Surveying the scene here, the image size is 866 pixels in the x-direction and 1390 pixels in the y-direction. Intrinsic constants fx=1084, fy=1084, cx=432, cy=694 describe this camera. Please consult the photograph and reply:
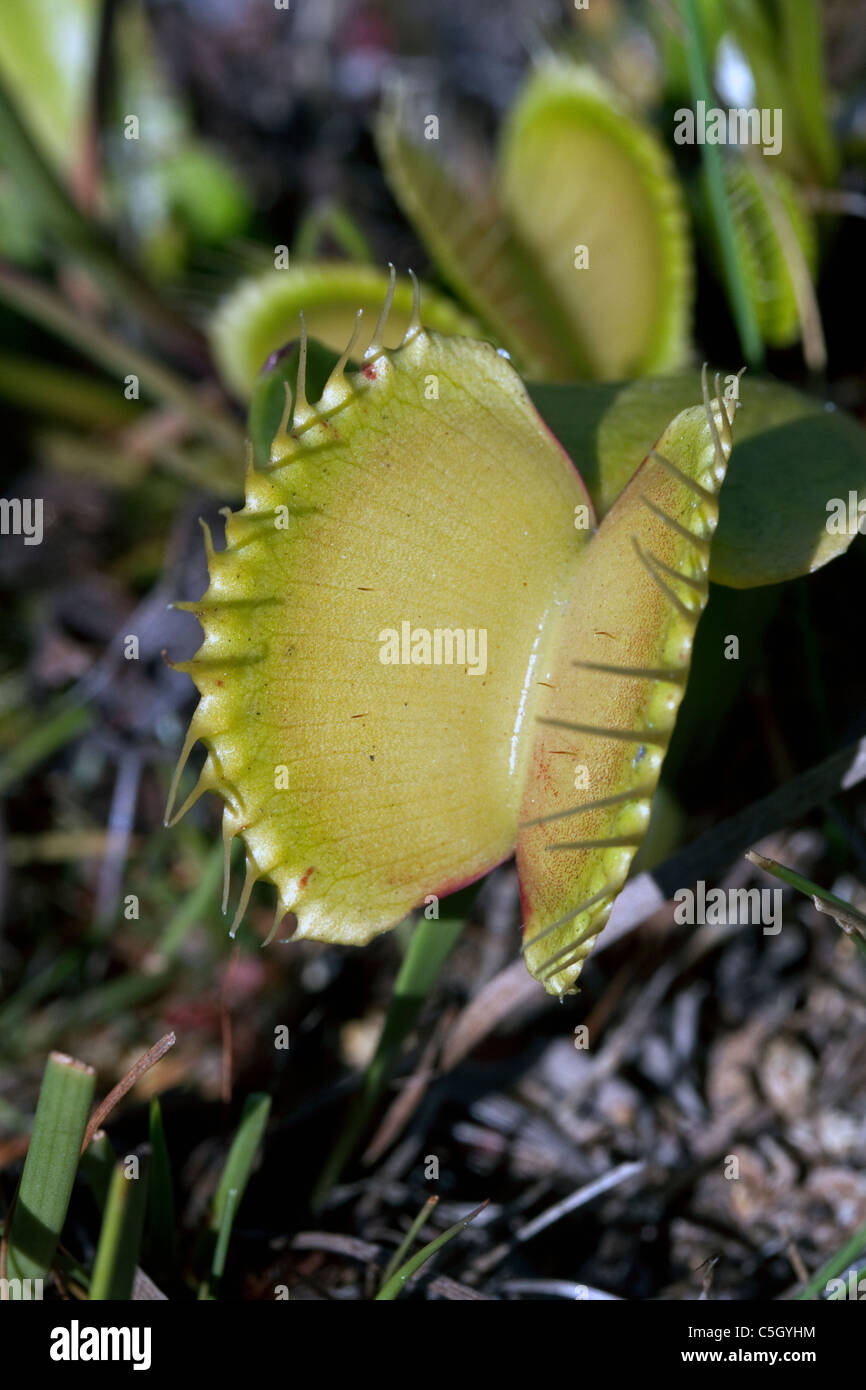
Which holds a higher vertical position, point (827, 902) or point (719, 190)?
point (719, 190)

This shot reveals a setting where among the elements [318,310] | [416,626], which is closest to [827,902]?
[416,626]

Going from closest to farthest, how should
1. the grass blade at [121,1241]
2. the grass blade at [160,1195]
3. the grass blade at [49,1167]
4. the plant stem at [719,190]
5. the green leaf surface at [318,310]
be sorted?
the grass blade at [121,1241] < the grass blade at [49,1167] < the grass blade at [160,1195] < the plant stem at [719,190] < the green leaf surface at [318,310]

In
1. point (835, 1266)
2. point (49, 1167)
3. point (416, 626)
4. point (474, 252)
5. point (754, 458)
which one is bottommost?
point (835, 1266)

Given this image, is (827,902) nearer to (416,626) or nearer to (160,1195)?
(416,626)

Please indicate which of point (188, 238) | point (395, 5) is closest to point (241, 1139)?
point (188, 238)

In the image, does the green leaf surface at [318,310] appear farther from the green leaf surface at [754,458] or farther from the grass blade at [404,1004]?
the grass blade at [404,1004]

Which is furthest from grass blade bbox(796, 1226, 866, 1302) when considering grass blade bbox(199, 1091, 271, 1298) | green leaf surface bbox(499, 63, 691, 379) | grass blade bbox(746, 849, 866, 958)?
green leaf surface bbox(499, 63, 691, 379)

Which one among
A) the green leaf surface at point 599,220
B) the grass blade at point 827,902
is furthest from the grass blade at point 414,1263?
the green leaf surface at point 599,220

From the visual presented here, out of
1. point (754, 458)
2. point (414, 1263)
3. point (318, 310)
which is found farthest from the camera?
point (318, 310)

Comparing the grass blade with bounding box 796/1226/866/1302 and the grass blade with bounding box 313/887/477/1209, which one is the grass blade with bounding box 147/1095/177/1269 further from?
the grass blade with bounding box 796/1226/866/1302
